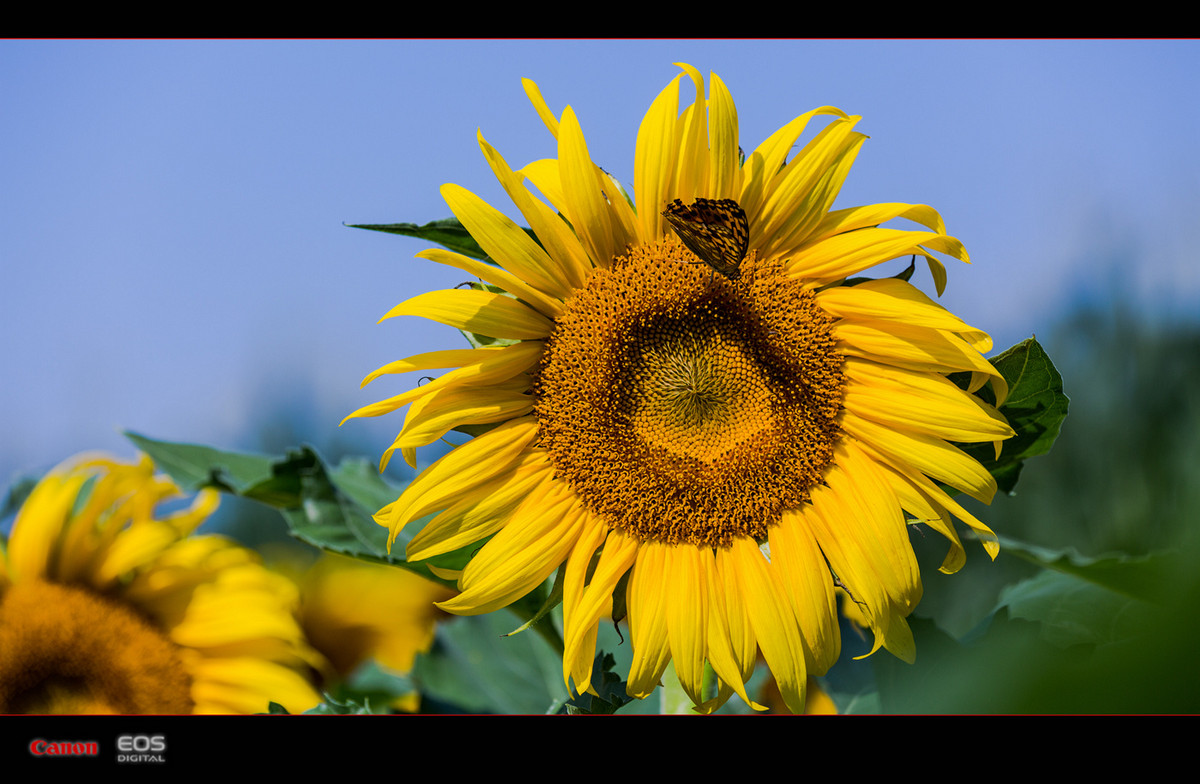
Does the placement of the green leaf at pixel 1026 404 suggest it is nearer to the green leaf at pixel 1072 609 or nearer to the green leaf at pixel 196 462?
the green leaf at pixel 1072 609

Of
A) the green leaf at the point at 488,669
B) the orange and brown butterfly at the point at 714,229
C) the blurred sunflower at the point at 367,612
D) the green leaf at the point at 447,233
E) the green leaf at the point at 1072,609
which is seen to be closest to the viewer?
the orange and brown butterfly at the point at 714,229

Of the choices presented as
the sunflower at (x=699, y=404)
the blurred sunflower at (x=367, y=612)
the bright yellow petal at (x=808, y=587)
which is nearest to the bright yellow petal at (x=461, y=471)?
the sunflower at (x=699, y=404)

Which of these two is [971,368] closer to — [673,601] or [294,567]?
[673,601]

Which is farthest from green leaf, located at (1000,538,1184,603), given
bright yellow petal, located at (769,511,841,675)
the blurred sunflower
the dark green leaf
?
the dark green leaf

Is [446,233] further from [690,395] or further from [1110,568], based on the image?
[1110,568]

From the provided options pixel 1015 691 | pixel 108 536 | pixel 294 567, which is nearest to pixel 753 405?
pixel 1015 691

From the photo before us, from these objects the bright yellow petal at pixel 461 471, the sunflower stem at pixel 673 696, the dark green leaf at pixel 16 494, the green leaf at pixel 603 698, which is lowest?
the sunflower stem at pixel 673 696

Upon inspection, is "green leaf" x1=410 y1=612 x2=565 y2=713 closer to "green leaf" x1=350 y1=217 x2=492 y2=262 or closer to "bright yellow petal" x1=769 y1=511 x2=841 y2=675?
"bright yellow petal" x1=769 y1=511 x2=841 y2=675
